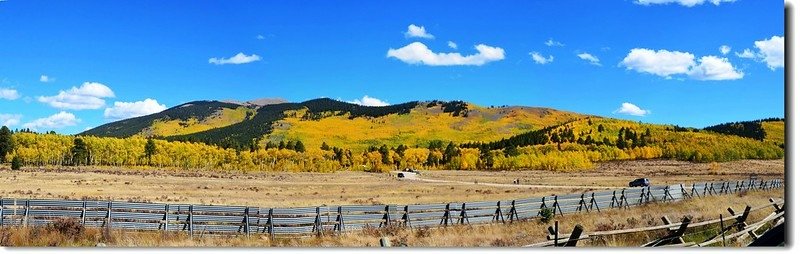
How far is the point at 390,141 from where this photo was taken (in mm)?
175625

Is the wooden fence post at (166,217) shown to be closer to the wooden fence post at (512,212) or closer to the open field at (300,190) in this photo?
the wooden fence post at (512,212)

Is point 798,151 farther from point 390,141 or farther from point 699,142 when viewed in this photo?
point 390,141

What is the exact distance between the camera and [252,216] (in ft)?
63.3

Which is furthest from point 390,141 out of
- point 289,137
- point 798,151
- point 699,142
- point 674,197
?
point 798,151

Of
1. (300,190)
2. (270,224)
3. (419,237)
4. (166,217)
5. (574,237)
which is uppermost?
(574,237)

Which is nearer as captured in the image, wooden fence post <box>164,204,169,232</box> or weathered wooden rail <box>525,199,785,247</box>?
weathered wooden rail <box>525,199,785,247</box>

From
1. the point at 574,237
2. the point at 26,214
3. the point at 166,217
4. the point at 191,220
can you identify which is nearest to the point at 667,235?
the point at 574,237

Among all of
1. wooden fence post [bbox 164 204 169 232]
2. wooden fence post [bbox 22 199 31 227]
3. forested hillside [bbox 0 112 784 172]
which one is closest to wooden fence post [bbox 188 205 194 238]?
wooden fence post [bbox 164 204 169 232]

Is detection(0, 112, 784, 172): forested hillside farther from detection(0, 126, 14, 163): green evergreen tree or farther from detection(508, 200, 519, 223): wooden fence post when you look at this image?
detection(508, 200, 519, 223): wooden fence post

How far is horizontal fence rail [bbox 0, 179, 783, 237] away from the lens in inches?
712

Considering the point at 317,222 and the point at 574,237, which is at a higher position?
the point at 574,237

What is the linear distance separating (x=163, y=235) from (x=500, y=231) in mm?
10505

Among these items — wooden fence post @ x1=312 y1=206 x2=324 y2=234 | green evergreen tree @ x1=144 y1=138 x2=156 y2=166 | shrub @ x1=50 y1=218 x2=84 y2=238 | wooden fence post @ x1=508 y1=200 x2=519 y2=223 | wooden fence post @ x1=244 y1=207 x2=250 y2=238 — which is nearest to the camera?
shrub @ x1=50 y1=218 x2=84 y2=238

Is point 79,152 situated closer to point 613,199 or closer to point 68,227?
point 613,199
